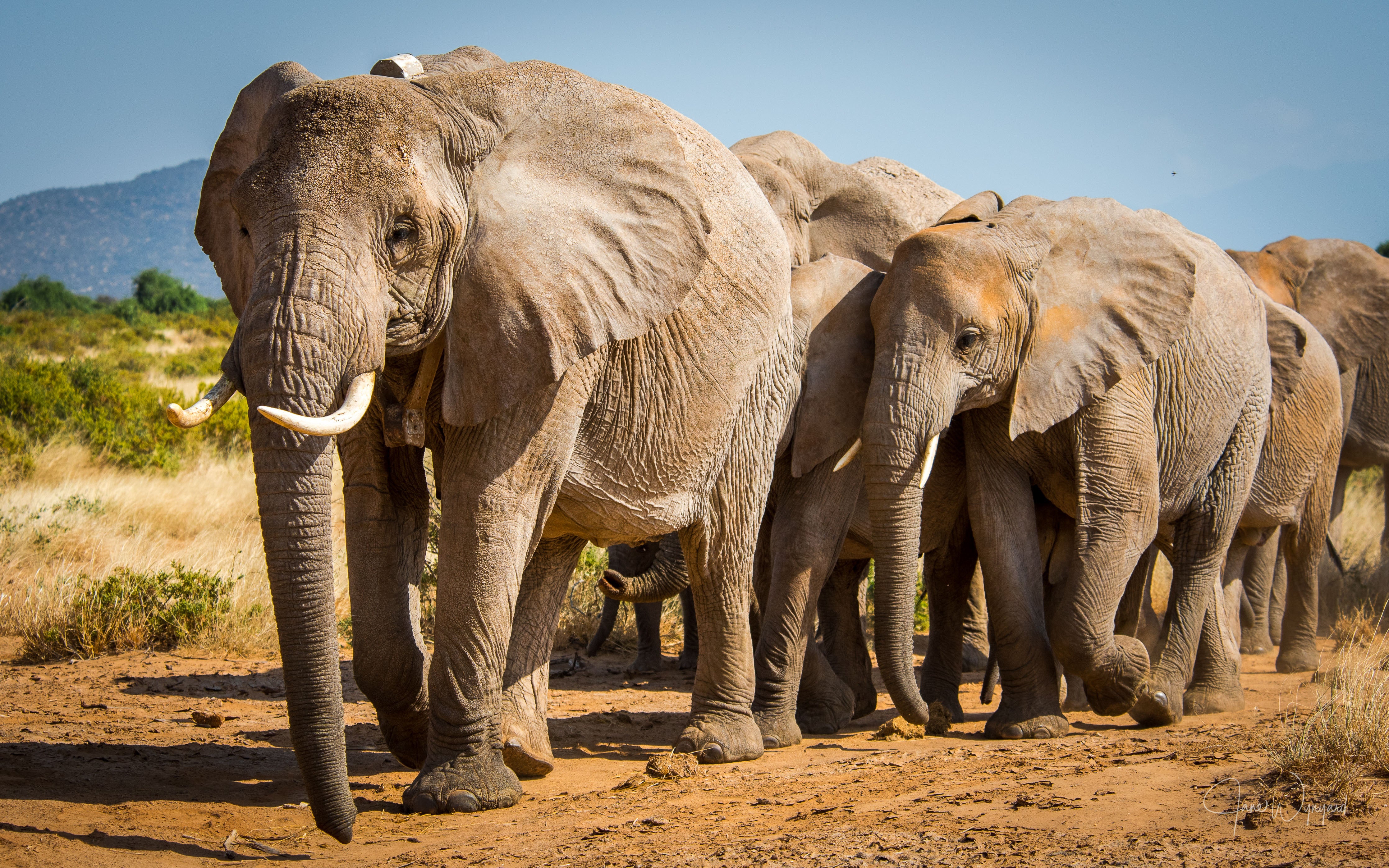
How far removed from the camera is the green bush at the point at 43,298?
40906mm

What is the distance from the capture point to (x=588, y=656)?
8711 millimetres

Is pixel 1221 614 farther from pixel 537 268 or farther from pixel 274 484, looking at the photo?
pixel 274 484

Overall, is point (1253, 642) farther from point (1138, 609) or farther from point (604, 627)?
point (604, 627)

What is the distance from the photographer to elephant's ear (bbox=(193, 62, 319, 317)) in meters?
4.51

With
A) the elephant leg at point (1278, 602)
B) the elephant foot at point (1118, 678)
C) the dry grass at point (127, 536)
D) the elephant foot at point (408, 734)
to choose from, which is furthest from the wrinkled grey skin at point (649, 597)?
the elephant leg at point (1278, 602)

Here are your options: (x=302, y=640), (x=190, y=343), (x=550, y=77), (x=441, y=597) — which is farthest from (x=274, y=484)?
(x=190, y=343)

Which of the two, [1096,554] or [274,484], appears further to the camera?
[1096,554]

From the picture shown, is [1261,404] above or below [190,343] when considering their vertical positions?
below

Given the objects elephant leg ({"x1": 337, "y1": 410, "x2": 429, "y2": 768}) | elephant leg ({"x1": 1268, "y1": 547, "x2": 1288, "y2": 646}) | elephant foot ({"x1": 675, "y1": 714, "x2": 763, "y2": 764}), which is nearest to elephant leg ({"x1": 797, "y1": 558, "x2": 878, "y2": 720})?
elephant foot ({"x1": 675, "y1": 714, "x2": 763, "y2": 764})

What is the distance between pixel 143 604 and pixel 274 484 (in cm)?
416

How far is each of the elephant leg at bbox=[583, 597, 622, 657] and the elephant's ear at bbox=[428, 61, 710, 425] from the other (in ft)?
14.3

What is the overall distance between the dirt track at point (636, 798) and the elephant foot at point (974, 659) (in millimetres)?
2183

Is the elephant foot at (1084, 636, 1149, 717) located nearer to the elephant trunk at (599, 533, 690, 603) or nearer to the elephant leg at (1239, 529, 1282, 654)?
the elephant trunk at (599, 533, 690, 603)

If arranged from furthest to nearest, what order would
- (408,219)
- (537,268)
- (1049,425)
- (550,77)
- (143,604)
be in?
1. (143,604)
2. (1049,425)
3. (550,77)
4. (537,268)
5. (408,219)
